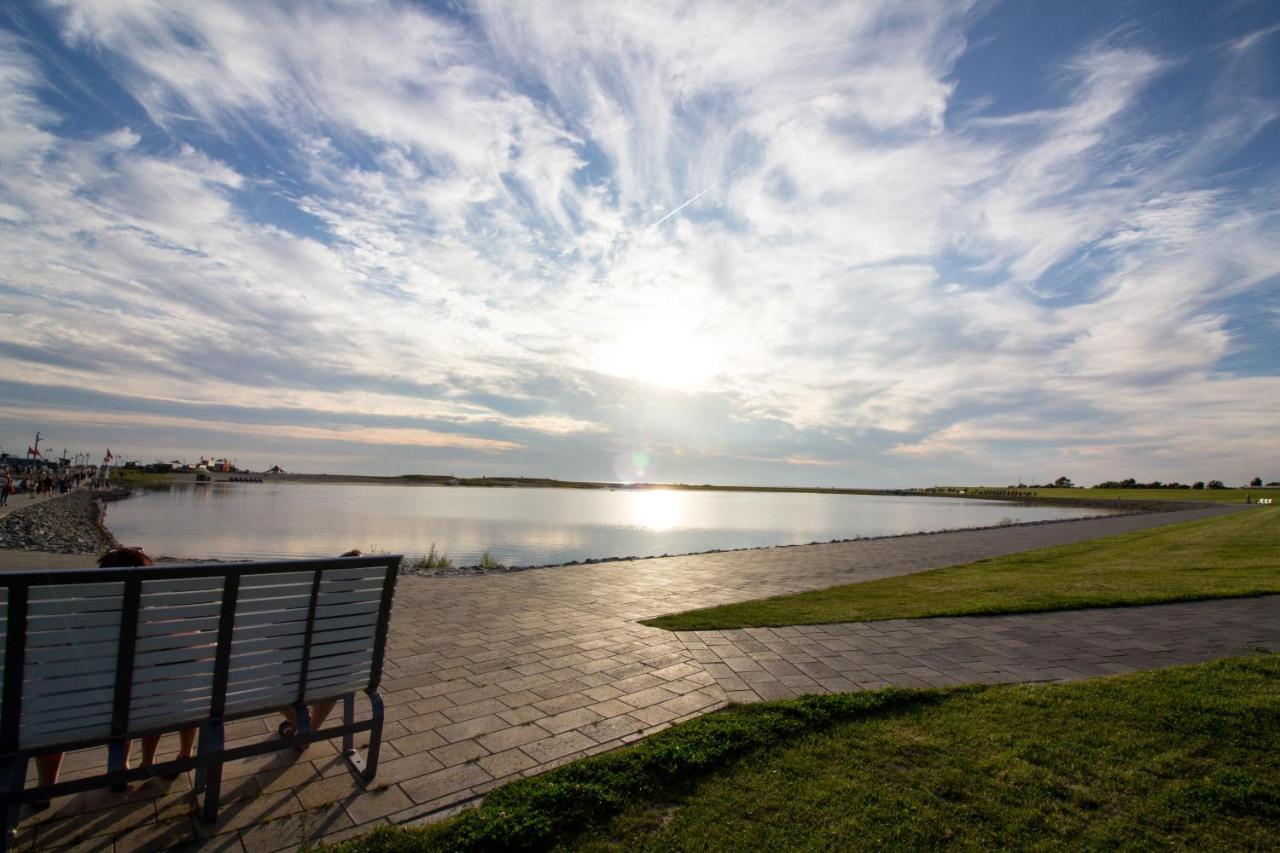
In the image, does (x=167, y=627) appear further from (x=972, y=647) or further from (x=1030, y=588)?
(x=1030, y=588)

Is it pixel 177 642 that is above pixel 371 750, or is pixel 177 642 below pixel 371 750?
above

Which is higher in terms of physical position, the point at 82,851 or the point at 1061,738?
the point at 1061,738

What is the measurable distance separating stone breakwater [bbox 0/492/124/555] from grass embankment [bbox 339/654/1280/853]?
59.4 ft

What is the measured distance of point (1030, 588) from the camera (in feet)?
32.0

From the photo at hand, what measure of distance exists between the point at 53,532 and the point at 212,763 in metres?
26.4

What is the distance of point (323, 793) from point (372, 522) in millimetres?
34795

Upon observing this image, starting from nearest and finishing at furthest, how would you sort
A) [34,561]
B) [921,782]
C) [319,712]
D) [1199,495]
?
[921,782]
[319,712]
[34,561]
[1199,495]

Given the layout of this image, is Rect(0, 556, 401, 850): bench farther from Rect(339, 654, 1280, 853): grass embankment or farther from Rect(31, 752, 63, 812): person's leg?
Rect(339, 654, 1280, 853): grass embankment

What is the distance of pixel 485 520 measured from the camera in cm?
3953

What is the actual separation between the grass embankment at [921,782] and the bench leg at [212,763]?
0.83m

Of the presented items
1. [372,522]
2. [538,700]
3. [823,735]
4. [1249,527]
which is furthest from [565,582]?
[372,522]

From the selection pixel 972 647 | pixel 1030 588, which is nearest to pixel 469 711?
pixel 972 647

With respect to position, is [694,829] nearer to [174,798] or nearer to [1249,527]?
[174,798]

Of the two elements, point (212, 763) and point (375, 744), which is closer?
point (212, 763)
